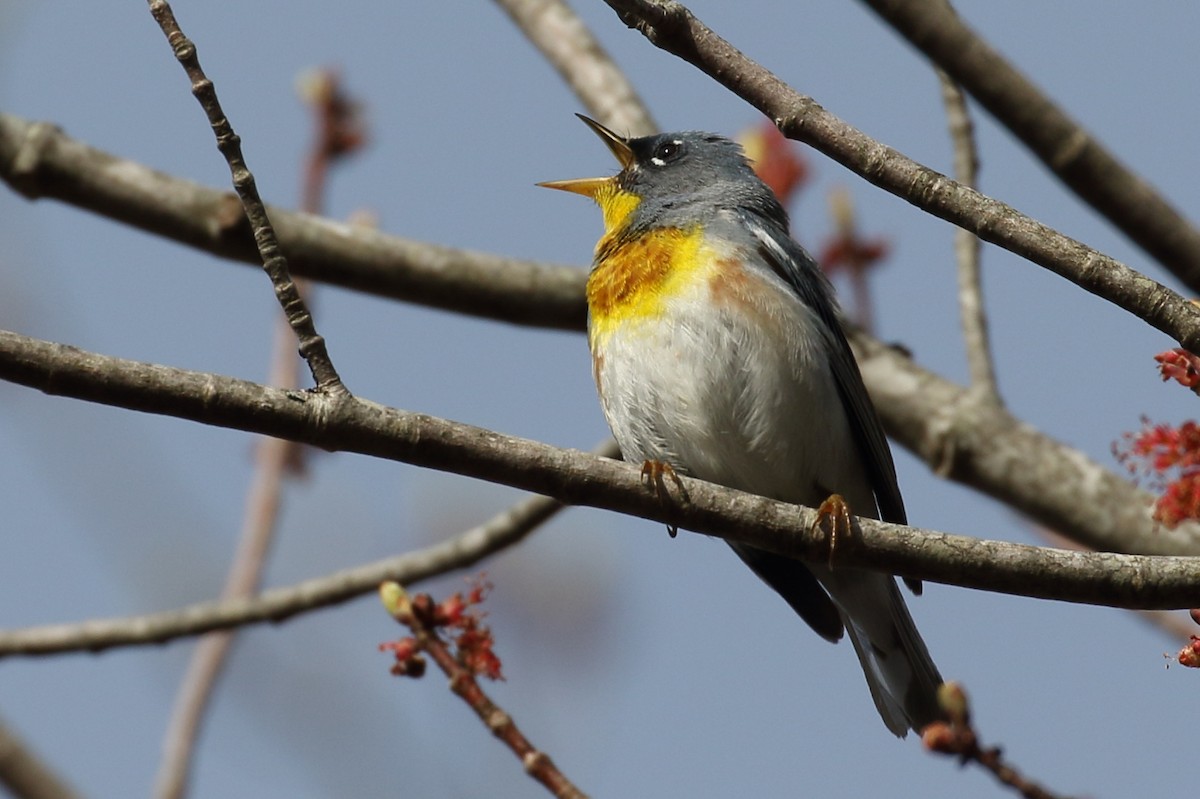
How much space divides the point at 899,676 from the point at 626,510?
248cm

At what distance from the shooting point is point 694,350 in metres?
5.25

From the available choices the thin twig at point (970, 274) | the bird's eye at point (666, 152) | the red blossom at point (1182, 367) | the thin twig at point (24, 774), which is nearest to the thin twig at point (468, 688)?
the thin twig at point (24, 774)

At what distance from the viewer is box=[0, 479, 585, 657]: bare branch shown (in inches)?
196

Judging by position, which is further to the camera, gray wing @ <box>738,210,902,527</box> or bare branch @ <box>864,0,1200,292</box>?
gray wing @ <box>738,210,902,527</box>

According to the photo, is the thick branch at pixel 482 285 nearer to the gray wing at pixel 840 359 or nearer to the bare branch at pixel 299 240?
the bare branch at pixel 299 240

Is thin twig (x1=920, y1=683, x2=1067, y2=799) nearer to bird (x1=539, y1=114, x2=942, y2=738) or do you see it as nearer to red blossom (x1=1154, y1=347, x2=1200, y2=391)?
red blossom (x1=1154, y1=347, x2=1200, y2=391)

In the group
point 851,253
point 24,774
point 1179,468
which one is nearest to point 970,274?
point 851,253

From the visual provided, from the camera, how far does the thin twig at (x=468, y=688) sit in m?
3.31

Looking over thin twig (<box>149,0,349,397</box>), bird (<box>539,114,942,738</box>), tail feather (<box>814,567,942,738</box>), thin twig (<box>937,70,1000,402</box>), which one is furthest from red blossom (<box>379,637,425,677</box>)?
thin twig (<box>937,70,1000,402</box>)

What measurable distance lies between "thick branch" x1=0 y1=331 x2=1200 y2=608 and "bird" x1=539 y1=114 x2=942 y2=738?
1416mm

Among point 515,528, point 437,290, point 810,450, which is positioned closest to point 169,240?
point 437,290

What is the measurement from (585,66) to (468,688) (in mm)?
4140

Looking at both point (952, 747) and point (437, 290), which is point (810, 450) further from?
point (952, 747)

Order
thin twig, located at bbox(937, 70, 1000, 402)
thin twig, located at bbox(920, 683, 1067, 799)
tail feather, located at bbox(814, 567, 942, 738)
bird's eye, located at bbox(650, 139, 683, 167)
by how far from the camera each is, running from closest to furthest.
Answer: thin twig, located at bbox(920, 683, 1067, 799)
tail feather, located at bbox(814, 567, 942, 738)
thin twig, located at bbox(937, 70, 1000, 402)
bird's eye, located at bbox(650, 139, 683, 167)
